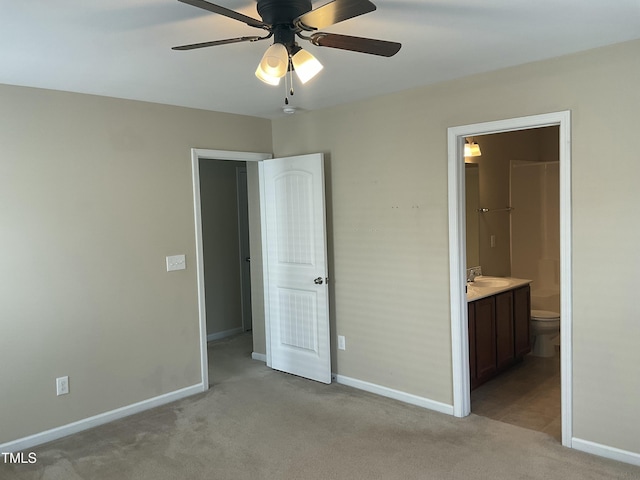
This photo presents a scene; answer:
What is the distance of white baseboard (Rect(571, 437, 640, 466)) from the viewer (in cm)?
286

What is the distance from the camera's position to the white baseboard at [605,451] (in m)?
2.86

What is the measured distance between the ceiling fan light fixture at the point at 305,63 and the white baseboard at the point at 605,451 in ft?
8.66

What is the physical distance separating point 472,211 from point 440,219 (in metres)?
1.38

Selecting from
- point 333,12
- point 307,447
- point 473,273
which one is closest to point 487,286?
point 473,273

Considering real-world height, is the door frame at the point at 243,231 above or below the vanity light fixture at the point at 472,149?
below

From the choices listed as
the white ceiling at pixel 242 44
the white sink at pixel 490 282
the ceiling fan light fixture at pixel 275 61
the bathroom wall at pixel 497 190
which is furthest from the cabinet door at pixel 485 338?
the ceiling fan light fixture at pixel 275 61

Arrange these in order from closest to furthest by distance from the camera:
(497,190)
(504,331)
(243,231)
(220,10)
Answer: (220,10) < (504,331) < (497,190) < (243,231)

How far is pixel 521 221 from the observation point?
5473 mm

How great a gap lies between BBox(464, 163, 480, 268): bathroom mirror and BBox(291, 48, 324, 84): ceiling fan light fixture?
→ 2972 millimetres

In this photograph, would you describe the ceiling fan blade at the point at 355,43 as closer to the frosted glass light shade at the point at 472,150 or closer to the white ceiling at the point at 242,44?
the white ceiling at the point at 242,44

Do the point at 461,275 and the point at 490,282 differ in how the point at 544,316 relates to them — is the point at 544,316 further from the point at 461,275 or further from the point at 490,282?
the point at 461,275

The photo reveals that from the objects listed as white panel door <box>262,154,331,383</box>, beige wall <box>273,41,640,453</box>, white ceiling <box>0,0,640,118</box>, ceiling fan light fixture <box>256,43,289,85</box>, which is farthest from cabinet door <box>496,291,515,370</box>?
ceiling fan light fixture <box>256,43,289,85</box>

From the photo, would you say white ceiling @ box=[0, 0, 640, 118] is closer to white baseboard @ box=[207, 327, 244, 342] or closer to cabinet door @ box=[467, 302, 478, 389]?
cabinet door @ box=[467, 302, 478, 389]

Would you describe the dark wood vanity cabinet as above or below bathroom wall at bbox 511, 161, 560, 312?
below
